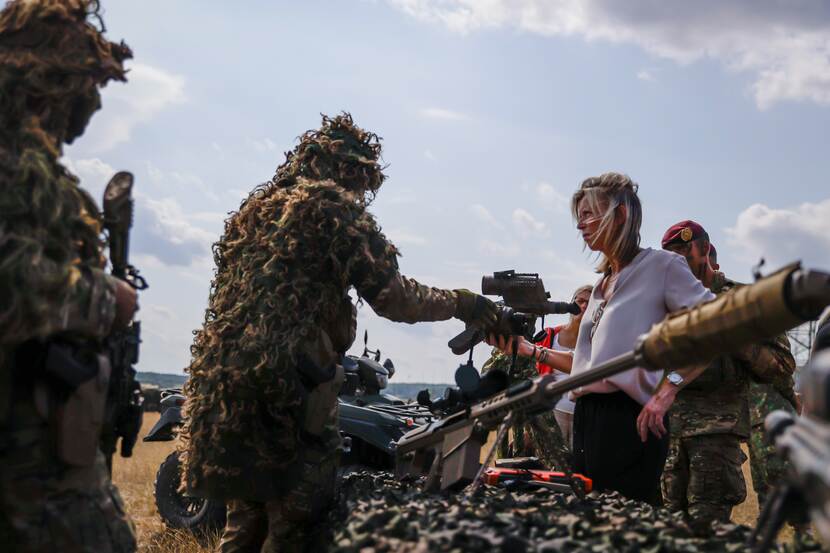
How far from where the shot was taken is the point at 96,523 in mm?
3363

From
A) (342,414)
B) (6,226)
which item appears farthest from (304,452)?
(342,414)

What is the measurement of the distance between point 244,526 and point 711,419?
323cm

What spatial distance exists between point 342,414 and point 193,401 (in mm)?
4473

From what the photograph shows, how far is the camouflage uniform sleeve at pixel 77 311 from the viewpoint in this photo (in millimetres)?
3148

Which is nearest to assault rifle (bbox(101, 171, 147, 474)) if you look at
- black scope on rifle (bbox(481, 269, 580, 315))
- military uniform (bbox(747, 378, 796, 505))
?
black scope on rifle (bbox(481, 269, 580, 315))

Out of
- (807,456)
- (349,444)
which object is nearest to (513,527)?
(807,456)

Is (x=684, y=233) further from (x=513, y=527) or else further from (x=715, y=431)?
(x=513, y=527)

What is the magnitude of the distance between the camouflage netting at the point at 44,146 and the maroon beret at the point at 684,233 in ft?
13.4

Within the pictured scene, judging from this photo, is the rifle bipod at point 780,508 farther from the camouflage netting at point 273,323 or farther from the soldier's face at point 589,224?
the camouflage netting at point 273,323

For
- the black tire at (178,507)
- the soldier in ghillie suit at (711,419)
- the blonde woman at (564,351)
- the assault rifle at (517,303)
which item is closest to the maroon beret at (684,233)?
the soldier in ghillie suit at (711,419)

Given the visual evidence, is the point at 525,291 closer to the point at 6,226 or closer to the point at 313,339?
the point at 313,339

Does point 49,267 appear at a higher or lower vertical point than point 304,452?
higher

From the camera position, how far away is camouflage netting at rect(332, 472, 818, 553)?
9.39ft

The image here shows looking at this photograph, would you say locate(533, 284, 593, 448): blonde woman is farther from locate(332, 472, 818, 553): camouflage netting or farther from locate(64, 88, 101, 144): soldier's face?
locate(64, 88, 101, 144): soldier's face
